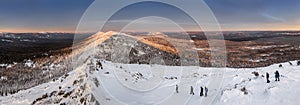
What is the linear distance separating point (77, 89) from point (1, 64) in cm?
16648

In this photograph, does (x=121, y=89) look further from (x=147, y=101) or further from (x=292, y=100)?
(x=292, y=100)

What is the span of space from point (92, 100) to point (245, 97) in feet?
49.6

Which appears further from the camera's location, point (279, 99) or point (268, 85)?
point (268, 85)

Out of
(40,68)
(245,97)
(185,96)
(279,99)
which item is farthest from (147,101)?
(40,68)

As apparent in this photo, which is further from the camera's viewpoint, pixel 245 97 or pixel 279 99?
pixel 245 97

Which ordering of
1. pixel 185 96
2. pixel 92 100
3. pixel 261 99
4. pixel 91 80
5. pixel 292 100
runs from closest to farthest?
pixel 292 100, pixel 261 99, pixel 92 100, pixel 91 80, pixel 185 96

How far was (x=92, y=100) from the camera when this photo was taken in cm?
2864

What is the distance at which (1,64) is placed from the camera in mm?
174250

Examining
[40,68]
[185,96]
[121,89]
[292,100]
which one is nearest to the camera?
[292,100]

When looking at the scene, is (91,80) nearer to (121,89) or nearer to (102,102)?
(102,102)

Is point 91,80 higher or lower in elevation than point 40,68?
higher

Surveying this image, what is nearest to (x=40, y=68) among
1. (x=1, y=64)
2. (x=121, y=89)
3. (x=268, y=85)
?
(x=1, y=64)

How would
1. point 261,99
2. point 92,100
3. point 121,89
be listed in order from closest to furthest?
point 261,99
point 92,100
point 121,89

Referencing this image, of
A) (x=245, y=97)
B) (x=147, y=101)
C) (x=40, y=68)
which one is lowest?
(x=40, y=68)
